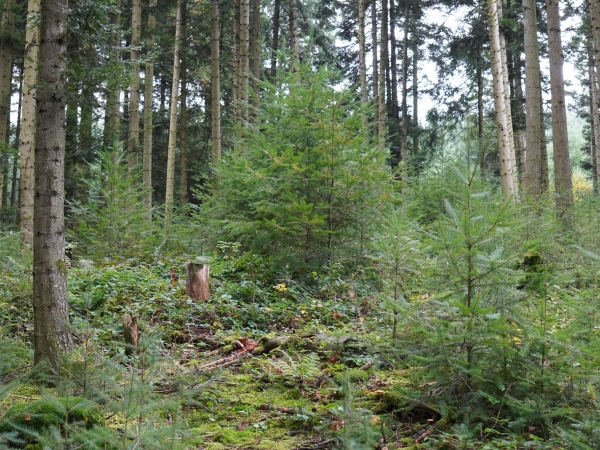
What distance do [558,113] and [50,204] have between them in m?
12.6

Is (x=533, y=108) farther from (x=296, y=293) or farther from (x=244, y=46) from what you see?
(x=244, y=46)

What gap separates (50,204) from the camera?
4320 mm

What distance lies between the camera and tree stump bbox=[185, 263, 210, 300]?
7055 millimetres

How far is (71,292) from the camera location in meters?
6.77

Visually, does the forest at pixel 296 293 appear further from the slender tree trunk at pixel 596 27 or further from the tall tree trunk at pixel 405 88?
the tall tree trunk at pixel 405 88

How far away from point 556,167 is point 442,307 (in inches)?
404

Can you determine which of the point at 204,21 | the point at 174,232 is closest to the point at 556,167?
the point at 174,232

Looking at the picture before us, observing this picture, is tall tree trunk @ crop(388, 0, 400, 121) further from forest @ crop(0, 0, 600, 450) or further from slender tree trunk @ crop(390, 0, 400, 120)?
forest @ crop(0, 0, 600, 450)

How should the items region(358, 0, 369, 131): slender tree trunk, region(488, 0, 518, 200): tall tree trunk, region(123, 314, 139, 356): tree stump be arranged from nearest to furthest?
region(123, 314, 139, 356): tree stump
region(488, 0, 518, 200): tall tree trunk
region(358, 0, 369, 131): slender tree trunk

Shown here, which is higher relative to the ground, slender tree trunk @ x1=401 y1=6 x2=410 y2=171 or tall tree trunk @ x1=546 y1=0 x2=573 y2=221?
slender tree trunk @ x1=401 y1=6 x2=410 y2=171

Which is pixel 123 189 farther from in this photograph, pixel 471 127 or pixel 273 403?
pixel 471 127

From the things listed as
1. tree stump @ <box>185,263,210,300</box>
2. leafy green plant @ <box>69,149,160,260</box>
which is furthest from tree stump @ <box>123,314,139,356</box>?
leafy green plant @ <box>69,149,160,260</box>

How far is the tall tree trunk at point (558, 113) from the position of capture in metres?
12.3

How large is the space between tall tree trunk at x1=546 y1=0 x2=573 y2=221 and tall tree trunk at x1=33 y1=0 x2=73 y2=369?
36.7 feet
